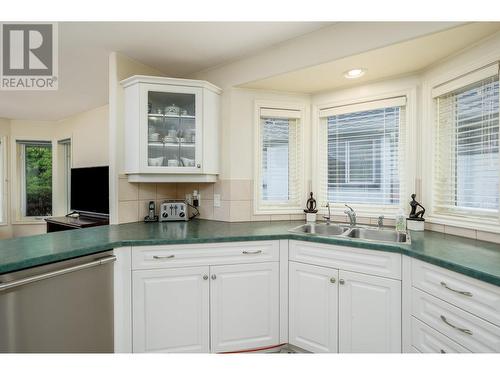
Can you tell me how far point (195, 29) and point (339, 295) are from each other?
6.57 feet

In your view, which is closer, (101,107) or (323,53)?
(323,53)

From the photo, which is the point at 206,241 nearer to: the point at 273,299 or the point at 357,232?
the point at 273,299

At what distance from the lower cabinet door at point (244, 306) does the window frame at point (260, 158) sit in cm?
74

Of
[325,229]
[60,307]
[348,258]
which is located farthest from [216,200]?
[60,307]

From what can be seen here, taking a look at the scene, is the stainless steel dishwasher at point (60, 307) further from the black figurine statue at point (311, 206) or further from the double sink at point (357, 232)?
the black figurine statue at point (311, 206)

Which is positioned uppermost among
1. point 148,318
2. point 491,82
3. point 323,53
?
point 323,53

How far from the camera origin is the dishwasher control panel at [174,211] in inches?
96.5

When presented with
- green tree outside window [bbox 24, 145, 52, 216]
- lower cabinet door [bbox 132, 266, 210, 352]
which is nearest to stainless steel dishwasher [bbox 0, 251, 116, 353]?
lower cabinet door [bbox 132, 266, 210, 352]

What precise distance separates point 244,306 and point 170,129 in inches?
59.3

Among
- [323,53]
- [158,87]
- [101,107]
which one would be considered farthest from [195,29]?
[101,107]

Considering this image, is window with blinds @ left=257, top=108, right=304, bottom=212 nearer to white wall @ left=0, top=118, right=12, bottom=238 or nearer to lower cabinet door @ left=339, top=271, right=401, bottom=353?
lower cabinet door @ left=339, top=271, right=401, bottom=353

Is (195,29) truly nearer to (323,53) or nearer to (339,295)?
(323,53)

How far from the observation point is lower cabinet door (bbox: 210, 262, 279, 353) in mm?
1822

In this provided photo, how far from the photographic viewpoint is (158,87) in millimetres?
2230
